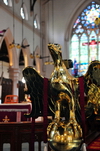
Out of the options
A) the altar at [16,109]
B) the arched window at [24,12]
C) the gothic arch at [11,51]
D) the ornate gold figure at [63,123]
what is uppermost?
the arched window at [24,12]

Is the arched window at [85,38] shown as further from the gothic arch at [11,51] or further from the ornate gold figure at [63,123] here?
the ornate gold figure at [63,123]

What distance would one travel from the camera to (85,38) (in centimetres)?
1980

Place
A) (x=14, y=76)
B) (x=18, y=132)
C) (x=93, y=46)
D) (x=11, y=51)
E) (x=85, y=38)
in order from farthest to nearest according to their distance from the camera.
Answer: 1. (x=85, y=38)
2. (x=93, y=46)
3. (x=14, y=76)
4. (x=11, y=51)
5. (x=18, y=132)

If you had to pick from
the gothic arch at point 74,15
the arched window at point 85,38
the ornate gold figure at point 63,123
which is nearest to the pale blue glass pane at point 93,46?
the arched window at point 85,38

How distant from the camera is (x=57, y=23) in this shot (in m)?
19.8

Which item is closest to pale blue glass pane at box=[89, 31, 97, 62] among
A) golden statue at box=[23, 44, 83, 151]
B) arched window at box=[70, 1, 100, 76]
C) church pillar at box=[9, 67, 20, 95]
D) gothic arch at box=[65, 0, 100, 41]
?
arched window at box=[70, 1, 100, 76]

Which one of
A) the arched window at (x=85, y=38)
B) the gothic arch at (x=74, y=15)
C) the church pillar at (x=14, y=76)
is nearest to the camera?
the church pillar at (x=14, y=76)

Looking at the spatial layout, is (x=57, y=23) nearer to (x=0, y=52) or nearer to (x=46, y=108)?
(x=0, y=52)

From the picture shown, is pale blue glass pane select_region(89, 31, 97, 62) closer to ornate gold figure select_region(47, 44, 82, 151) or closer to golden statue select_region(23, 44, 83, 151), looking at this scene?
golden statue select_region(23, 44, 83, 151)

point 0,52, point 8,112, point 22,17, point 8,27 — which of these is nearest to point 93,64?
point 8,112

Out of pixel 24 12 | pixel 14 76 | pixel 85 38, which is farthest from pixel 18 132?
pixel 85 38

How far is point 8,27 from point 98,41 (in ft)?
25.4

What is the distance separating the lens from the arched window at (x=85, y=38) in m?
19.4

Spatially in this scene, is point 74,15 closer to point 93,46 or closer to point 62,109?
point 93,46
